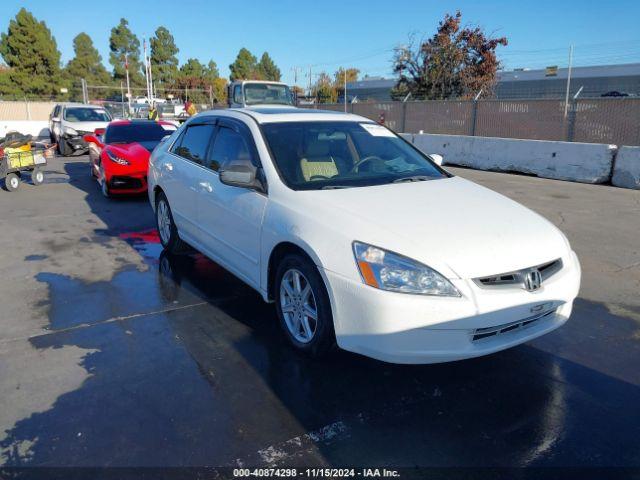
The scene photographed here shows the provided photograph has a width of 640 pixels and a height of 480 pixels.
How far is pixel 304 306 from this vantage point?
3490 mm

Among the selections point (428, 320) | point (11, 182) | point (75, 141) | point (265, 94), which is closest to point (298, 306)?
point (428, 320)

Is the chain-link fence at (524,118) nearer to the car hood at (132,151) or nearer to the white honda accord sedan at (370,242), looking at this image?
the white honda accord sedan at (370,242)

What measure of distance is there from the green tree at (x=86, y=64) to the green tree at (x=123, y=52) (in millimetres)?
1729

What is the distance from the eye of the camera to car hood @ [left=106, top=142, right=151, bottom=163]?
372 inches

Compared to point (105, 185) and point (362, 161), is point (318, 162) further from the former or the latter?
point (105, 185)

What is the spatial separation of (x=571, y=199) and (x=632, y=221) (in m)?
1.77

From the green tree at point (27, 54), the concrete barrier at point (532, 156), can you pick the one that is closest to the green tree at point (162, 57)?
the green tree at point (27, 54)

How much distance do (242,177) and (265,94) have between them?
42.5 ft

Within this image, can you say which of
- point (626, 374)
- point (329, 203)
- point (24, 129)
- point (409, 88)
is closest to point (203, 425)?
point (329, 203)

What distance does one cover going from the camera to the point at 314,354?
11.2ft

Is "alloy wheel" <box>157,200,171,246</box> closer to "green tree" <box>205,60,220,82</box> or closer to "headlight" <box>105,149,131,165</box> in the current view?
"headlight" <box>105,149,131,165</box>

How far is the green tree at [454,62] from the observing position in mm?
28875

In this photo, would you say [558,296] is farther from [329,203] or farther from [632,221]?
[632,221]

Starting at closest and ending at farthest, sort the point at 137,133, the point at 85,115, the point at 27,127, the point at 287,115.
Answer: the point at 287,115
the point at 137,133
the point at 85,115
the point at 27,127
